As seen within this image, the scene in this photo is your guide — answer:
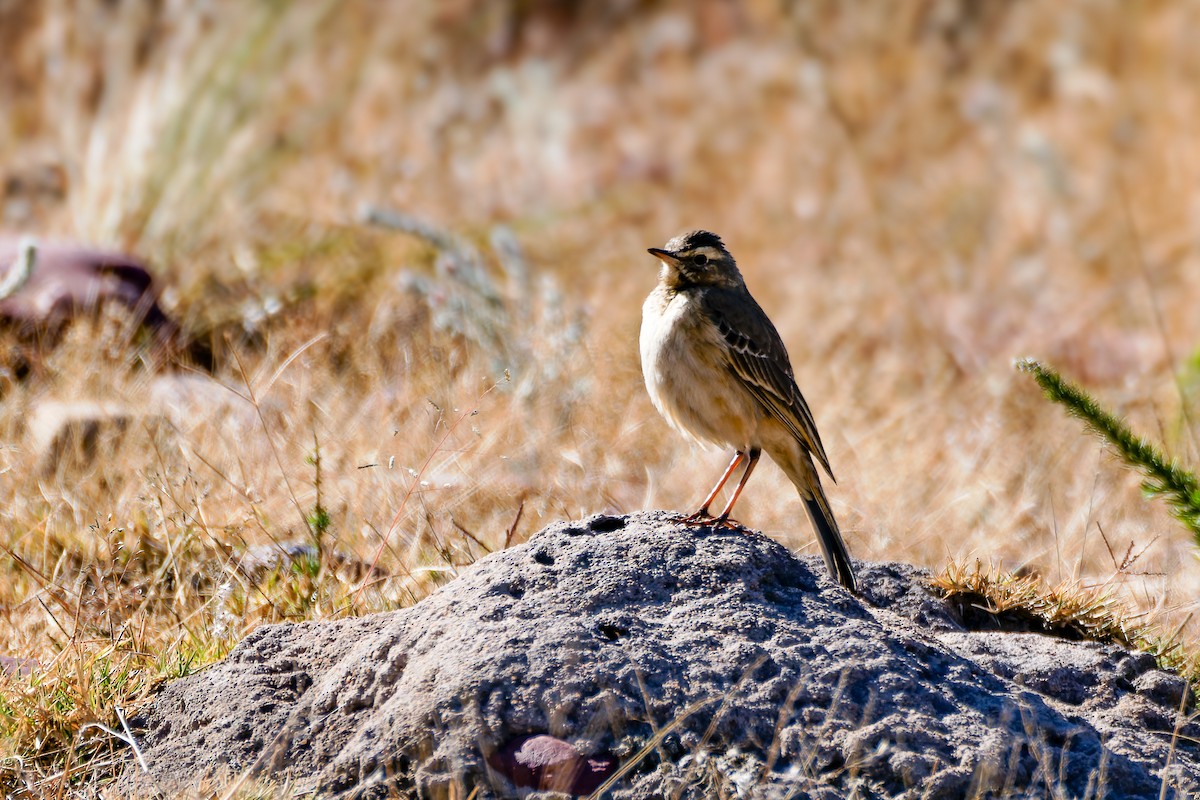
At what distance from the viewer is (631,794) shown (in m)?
3.24

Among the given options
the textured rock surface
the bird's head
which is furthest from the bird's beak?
the textured rock surface

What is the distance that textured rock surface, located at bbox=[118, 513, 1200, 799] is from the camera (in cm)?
332

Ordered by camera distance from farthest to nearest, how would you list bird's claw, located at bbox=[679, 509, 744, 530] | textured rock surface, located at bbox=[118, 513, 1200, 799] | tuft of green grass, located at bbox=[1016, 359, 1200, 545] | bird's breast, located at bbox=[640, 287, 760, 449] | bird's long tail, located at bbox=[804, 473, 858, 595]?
bird's breast, located at bbox=[640, 287, 760, 449], bird's long tail, located at bbox=[804, 473, 858, 595], bird's claw, located at bbox=[679, 509, 744, 530], tuft of green grass, located at bbox=[1016, 359, 1200, 545], textured rock surface, located at bbox=[118, 513, 1200, 799]

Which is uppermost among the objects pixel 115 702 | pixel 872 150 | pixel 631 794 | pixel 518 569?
pixel 872 150

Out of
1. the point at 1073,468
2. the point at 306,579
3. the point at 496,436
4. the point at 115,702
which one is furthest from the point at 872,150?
the point at 115,702

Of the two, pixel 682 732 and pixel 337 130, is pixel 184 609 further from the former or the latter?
pixel 337 130

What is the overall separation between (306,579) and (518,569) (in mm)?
1270

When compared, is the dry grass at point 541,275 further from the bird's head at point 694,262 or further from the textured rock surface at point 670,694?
the bird's head at point 694,262

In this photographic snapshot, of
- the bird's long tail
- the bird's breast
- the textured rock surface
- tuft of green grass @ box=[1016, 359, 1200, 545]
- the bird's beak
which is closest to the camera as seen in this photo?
the textured rock surface

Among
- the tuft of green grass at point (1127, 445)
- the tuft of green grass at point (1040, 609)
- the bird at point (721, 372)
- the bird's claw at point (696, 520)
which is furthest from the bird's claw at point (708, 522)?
the tuft of green grass at point (1127, 445)

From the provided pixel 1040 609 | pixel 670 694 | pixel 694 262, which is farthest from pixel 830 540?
pixel 670 694

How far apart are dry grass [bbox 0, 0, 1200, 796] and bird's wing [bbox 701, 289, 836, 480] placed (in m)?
0.77

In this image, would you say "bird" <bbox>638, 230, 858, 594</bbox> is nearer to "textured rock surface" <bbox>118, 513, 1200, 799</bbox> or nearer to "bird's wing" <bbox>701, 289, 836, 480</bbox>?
"bird's wing" <bbox>701, 289, 836, 480</bbox>

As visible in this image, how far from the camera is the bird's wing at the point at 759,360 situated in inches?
199
